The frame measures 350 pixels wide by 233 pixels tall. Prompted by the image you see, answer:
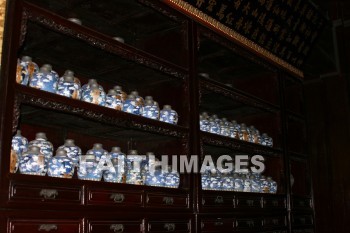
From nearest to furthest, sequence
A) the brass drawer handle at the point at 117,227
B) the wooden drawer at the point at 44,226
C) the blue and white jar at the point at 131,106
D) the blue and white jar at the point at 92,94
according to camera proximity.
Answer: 1. the wooden drawer at the point at 44,226
2. the brass drawer handle at the point at 117,227
3. the blue and white jar at the point at 92,94
4. the blue and white jar at the point at 131,106

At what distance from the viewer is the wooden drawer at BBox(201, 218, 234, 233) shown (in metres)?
2.44

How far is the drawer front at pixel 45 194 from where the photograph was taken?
5.09ft

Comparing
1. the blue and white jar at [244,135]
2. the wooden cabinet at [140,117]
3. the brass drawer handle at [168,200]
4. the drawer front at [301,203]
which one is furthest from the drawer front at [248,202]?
the brass drawer handle at [168,200]

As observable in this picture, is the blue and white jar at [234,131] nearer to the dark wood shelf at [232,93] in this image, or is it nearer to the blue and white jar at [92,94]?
the dark wood shelf at [232,93]

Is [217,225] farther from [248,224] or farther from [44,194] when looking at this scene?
[44,194]

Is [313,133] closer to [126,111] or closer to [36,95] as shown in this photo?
[126,111]

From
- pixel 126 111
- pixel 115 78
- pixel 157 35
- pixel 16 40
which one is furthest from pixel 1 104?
pixel 157 35

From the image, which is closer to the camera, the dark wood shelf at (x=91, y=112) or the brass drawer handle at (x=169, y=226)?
the dark wood shelf at (x=91, y=112)

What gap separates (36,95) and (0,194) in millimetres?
419

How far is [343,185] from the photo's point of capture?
12.7 feet

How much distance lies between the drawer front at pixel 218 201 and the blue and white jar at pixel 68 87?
1009 mm

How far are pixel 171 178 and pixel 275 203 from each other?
46.0 inches

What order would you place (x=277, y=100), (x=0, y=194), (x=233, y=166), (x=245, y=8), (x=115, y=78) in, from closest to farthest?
1. (x=0, y=194)
2. (x=115, y=78)
3. (x=245, y=8)
4. (x=233, y=166)
5. (x=277, y=100)

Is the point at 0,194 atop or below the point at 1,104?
below
